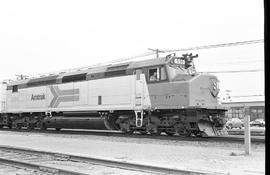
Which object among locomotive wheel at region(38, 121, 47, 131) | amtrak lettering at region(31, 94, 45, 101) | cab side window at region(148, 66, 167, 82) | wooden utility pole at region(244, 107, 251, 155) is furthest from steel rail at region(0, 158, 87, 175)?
amtrak lettering at region(31, 94, 45, 101)

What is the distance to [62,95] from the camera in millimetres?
20031

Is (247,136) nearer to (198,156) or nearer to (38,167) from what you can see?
(198,156)

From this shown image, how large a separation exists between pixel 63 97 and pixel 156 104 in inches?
289

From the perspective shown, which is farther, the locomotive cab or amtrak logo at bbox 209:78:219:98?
amtrak logo at bbox 209:78:219:98

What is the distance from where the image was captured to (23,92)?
23.7 meters

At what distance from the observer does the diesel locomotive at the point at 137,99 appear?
555 inches

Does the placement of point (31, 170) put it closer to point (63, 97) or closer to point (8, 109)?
point (63, 97)

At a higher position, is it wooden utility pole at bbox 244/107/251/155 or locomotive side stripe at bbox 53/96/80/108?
locomotive side stripe at bbox 53/96/80/108

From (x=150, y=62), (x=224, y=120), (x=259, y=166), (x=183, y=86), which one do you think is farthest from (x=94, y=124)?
(x=259, y=166)

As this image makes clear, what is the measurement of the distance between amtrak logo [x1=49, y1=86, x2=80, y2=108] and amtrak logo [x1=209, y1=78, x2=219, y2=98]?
7.89m

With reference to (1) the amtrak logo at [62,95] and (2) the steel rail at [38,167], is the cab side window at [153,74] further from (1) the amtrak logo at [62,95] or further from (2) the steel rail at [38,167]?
(2) the steel rail at [38,167]

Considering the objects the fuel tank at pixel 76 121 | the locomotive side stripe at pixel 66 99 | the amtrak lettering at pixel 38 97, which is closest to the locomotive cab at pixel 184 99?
the fuel tank at pixel 76 121

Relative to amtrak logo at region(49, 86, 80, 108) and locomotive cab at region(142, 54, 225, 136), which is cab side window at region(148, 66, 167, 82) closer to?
locomotive cab at region(142, 54, 225, 136)

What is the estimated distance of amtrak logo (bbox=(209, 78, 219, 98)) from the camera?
14883mm
